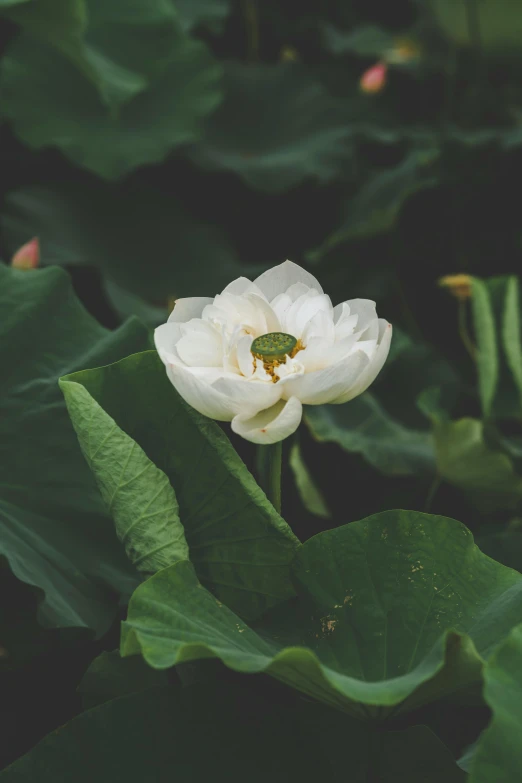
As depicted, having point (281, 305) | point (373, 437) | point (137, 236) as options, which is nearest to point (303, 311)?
point (281, 305)

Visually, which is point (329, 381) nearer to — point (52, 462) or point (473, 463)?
point (52, 462)

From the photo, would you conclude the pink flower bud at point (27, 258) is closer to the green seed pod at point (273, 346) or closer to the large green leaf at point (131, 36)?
the large green leaf at point (131, 36)

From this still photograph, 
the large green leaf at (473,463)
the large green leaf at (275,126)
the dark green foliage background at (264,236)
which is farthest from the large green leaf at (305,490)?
the large green leaf at (275,126)

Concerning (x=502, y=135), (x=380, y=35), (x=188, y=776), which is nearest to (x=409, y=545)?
(x=188, y=776)

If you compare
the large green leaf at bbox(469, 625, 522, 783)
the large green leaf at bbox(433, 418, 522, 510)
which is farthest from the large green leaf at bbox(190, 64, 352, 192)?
the large green leaf at bbox(469, 625, 522, 783)

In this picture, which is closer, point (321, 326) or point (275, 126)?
point (321, 326)

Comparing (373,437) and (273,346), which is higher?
(273,346)

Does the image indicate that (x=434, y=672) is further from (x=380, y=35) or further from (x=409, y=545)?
(x=380, y=35)
